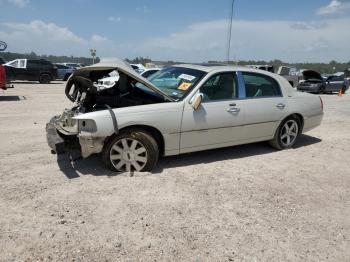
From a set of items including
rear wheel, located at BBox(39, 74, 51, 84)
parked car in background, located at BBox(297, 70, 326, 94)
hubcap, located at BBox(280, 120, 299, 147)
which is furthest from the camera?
rear wheel, located at BBox(39, 74, 51, 84)

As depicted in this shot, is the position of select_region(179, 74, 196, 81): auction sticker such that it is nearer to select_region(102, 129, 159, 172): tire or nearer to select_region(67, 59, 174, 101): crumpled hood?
select_region(67, 59, 174, 101): crumpled hood

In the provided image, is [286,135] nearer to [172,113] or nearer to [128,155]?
[172,113]

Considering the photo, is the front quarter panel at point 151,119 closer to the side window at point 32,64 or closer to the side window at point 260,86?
the side window at point 260,86

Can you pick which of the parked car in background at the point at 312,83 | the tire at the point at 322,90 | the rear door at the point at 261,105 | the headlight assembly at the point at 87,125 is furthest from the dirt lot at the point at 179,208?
the tire at the point at 322,90

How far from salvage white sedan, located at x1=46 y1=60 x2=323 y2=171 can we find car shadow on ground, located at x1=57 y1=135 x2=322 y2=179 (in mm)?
280

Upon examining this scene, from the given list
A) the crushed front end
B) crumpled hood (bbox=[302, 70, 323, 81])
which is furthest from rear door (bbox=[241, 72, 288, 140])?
crumpled hood (bbox=[302, 70, 323, 81])

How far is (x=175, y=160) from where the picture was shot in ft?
18.9

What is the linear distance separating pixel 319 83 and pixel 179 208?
68.2ft

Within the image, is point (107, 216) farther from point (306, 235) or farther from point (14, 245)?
point (306, 235)

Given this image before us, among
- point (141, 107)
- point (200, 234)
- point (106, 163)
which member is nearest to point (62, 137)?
point (106, 163)

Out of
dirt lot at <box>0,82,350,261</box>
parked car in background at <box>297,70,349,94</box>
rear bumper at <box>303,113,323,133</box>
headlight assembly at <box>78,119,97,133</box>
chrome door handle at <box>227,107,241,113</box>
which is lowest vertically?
dirt lot at <box>0,82,350,261</box>

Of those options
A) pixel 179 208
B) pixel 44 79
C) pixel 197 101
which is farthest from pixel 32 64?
pixel 179 208

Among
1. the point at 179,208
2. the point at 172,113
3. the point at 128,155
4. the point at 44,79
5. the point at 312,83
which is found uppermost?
the point at 312,83

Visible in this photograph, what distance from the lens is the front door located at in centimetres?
523
